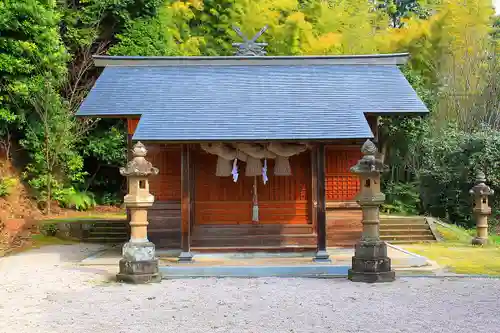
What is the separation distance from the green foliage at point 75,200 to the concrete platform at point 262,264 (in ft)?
26.3

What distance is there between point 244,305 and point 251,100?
20.0 feet

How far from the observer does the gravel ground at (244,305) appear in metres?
6.32

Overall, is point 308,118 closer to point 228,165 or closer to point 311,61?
point 228,165

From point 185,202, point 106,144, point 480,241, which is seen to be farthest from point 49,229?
point 480,241

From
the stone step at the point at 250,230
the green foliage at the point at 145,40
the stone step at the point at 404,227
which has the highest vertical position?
the green foliage at the point at 145,40

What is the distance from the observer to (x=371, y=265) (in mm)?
8961

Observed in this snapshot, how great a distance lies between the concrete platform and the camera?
984 centimetres

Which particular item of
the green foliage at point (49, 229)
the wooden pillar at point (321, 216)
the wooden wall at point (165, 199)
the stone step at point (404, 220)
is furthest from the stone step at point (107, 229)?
the stone step at point (404, 220)

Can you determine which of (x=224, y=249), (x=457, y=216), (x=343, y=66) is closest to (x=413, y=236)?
(x=457, y=216)

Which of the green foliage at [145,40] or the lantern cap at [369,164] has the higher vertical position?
the green foliage at [145,40]

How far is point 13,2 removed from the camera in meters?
17.3

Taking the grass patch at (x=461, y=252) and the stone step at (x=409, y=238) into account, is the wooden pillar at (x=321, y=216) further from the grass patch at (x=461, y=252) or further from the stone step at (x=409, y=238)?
the stone step at (x=409, y=238)

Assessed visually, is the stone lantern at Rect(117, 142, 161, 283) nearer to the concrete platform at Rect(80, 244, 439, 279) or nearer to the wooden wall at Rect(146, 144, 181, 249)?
the concrete platform at Rect(80, 244, 439, 279)

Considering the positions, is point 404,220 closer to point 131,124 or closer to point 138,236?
point 131,124
